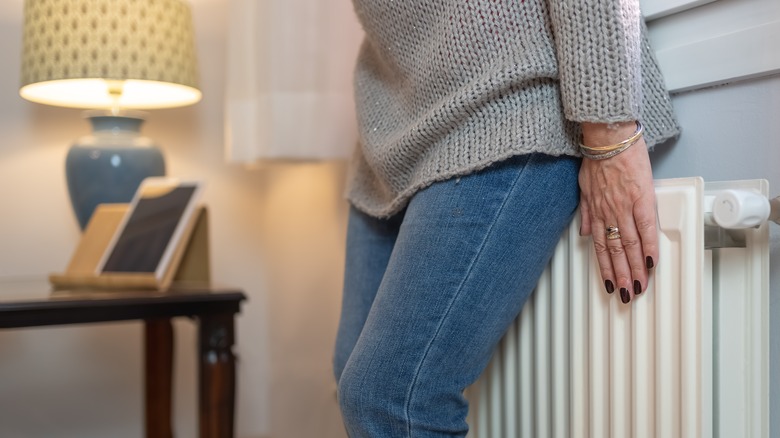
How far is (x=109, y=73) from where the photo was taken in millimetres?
1473

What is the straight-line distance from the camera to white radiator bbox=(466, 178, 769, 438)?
Result: 2.23ft

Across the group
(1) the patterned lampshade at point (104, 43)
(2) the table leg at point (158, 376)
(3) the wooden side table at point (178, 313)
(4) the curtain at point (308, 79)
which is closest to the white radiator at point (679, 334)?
(4) the curtain at point (308, 79)

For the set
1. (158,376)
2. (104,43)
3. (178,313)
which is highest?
(104,43)

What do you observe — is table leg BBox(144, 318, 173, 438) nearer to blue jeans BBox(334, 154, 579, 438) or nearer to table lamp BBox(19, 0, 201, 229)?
table lamp BBox(19, 0, 201, 229)

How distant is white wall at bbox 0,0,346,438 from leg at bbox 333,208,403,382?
61cm

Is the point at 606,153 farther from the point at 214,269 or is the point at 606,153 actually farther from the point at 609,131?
the point at 214,269

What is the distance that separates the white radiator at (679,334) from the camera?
0.68 meters

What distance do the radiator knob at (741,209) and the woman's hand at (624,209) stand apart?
2.4 inches

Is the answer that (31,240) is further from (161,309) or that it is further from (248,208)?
(161,309)

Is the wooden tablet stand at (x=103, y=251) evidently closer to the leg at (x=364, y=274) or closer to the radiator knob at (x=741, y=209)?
the leg at (x=364, y=274)

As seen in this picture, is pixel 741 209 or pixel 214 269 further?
pixel 214 269

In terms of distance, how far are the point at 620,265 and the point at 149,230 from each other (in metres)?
1.06

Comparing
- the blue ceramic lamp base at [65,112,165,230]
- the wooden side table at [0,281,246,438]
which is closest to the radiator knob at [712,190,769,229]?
the wooden side table at [0,281,246,438]

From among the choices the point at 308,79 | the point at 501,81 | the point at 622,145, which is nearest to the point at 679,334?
the point at 622,145
